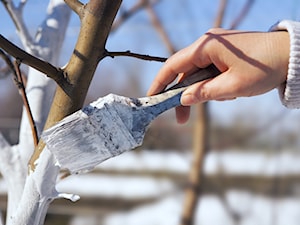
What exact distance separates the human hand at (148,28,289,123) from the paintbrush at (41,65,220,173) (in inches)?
0.7

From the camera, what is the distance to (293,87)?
1.09ft

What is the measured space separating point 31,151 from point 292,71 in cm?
27

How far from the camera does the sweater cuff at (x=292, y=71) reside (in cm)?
32

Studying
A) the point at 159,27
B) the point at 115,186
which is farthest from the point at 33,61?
the point at 115,186

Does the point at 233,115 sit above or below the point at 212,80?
below

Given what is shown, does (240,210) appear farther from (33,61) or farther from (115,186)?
(33,61)

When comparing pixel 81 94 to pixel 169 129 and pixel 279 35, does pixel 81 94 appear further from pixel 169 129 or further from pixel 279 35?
pixel 169 129

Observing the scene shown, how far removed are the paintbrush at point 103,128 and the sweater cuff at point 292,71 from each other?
0.21 feet

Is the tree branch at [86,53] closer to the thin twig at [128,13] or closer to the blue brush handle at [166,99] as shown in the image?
the blue brush handle at [166,99]

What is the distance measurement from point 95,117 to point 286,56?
12 centimetres

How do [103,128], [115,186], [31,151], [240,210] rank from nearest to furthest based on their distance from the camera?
[103,128], [31,151], [240,210], [115,186]

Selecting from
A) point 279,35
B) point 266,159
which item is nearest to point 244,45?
point 279,35

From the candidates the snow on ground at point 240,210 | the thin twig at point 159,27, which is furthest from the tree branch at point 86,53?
the snow on ground at point 240,210

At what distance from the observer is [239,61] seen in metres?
0.32
